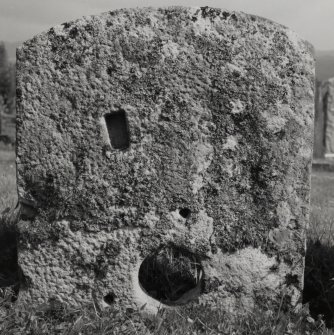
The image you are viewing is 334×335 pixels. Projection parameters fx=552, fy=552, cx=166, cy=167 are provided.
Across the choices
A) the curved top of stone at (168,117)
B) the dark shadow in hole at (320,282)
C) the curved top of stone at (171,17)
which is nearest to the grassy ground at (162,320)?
the dark shadow in hole at (320,282)

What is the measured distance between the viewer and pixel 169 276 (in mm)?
3465

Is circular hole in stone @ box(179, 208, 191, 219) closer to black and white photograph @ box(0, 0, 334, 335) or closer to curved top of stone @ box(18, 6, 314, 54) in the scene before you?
black and white photograph @ box(0, 0, 334, 335)

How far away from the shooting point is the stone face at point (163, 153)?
9.46 feet

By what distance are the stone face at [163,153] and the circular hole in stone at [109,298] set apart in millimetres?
12

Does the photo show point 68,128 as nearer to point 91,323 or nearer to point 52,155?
point 52,155

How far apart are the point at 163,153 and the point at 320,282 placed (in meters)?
1.31

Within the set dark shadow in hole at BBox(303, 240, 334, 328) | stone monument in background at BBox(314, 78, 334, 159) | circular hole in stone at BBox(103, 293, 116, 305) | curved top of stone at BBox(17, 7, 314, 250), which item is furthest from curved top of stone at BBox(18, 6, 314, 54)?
stone monument in background at BBox(314, 78, 334, 159)

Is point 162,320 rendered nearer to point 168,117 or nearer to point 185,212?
point 185,212

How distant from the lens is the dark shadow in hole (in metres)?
3.22

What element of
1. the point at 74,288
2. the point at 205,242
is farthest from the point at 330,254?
the point at 74,288

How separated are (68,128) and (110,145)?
0.24 meters

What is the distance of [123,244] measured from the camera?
2.97 m

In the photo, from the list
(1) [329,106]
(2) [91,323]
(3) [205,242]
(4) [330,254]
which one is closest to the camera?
(2) [91,323]

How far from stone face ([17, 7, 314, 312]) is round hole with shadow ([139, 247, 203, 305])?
0.80ft
